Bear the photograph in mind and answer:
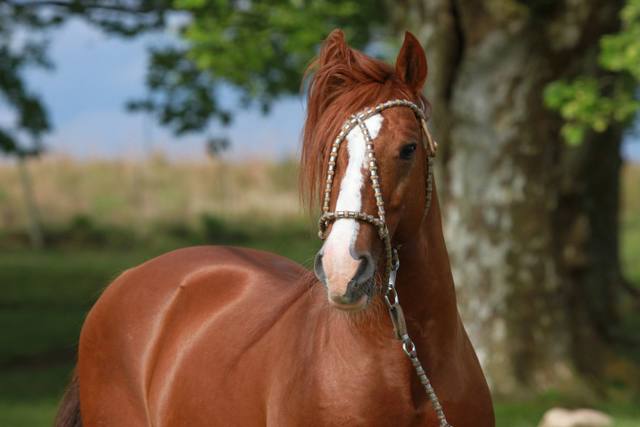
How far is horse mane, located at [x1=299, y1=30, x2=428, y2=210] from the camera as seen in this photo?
302 cm

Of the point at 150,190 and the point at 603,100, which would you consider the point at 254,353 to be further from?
the point at 150,190

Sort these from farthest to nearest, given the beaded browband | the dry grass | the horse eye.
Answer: the dry grass, the horse eye, the beaded browband

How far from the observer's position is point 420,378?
310 cm

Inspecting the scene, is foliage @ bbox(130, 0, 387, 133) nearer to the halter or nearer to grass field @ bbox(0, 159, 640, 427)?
grass field @ bbox(0, 159, 640, 427)

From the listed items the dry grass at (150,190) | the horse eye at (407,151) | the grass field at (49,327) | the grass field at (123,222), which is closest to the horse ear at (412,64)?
the horse eye at (407,151)

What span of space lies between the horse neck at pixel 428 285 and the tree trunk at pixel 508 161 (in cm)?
577

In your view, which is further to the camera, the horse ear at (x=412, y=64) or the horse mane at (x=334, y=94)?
the horse ear at (x=412, y=64)

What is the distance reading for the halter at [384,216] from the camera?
112 inches

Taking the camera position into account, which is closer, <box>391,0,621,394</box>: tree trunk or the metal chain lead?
the metal chain lead

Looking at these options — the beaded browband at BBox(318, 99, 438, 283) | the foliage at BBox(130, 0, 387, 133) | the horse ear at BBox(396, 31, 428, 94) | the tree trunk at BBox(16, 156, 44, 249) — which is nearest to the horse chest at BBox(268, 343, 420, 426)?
the beaded browband at BBox(318, 99, 438, 283)

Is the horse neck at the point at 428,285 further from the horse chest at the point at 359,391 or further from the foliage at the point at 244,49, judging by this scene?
the foliage at the point at 244,49

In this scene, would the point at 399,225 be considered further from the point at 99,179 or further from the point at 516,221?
the point at 99,179

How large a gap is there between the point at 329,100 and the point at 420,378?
92 cm

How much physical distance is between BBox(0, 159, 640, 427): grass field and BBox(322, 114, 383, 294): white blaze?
13247 mm
